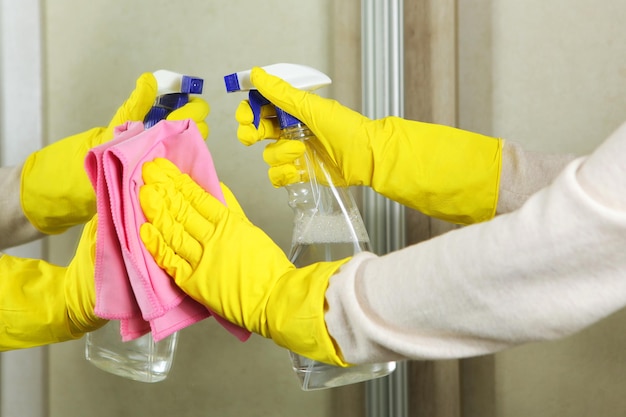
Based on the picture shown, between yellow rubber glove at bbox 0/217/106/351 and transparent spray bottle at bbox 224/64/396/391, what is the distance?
0.28m

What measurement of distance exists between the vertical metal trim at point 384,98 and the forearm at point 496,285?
2.08 feet

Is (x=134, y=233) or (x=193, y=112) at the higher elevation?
(x=193, y=112)

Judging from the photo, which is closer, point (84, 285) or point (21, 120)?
point (84, 285)

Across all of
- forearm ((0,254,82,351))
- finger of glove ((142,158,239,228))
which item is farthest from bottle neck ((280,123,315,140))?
forearm ((0,254,82,351))

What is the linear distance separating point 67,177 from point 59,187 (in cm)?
2

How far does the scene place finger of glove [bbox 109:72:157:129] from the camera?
2.86 feet

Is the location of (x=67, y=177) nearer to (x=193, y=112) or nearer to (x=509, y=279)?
(x=193, y=112)

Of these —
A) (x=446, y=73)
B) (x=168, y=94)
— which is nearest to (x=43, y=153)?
(x=168, y=94)

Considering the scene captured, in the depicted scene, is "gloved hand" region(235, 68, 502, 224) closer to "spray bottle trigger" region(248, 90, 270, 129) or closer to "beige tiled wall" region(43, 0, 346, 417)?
"spray bottle trigger" region(248, 90, 270, 129)

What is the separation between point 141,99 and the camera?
2.90 feet

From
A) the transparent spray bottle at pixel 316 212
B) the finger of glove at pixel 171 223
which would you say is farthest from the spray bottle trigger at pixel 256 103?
the finger of glove at pixel 171 223

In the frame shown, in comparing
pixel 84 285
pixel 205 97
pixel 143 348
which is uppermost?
pixel 205 97

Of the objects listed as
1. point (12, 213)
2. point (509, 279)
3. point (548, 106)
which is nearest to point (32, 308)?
point (12, 213)

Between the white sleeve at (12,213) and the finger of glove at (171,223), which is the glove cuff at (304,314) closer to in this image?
the finger of glove at (171,223)
